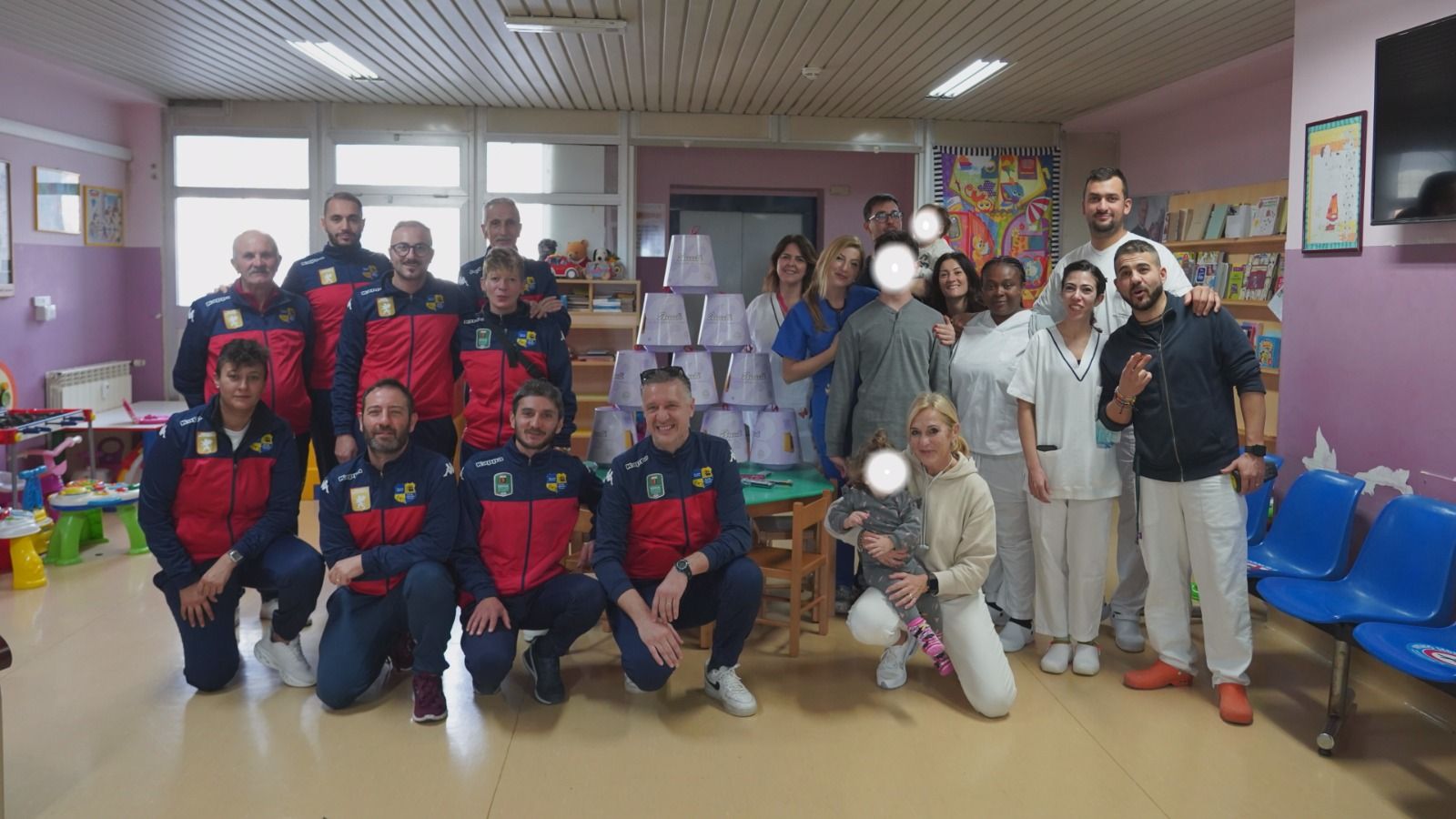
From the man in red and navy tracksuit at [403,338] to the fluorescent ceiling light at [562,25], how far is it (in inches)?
89.2

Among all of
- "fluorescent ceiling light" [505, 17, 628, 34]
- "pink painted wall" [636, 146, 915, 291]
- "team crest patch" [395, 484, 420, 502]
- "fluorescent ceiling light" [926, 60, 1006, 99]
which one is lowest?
"team crest patch" [395, 484, 420, 502]

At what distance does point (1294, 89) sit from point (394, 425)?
4153mm

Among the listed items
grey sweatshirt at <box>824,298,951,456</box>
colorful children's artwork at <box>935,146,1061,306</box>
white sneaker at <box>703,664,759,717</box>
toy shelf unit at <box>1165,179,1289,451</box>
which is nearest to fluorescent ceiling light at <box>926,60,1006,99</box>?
colorful children's artwork at <box>935,146,1061,306</box>

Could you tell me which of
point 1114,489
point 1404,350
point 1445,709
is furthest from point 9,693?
point 1404,350

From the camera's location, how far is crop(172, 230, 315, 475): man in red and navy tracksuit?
4.11m

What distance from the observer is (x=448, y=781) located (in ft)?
10.0

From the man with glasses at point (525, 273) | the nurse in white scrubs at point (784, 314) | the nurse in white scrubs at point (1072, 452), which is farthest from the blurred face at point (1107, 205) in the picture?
the man with glasses at point (525, 273)

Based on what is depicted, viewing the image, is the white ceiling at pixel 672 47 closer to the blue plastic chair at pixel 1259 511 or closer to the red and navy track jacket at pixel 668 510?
the blue plastic chair at pixel 1259 511

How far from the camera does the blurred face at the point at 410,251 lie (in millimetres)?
4004

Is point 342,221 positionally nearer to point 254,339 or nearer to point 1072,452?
point 254,339

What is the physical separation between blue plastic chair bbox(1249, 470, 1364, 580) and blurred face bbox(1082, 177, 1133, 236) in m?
1.26

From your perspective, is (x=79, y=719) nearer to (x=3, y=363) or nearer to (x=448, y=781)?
(x=448, y=781)

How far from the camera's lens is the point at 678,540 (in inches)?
145

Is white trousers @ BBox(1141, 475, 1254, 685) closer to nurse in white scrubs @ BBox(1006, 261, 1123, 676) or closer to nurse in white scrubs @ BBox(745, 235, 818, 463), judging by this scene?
nurse in white scrubs @ BBox(1006, 261, 1123, 676)
